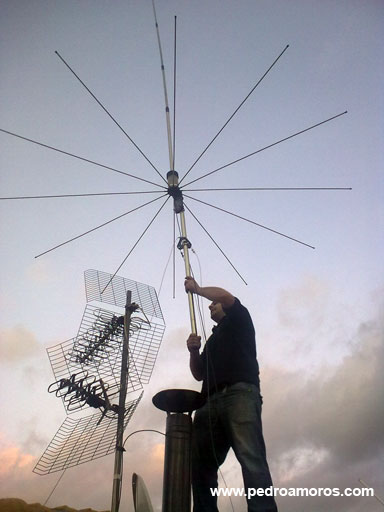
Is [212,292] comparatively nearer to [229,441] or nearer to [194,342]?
[194,342]

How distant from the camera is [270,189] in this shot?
4852mm

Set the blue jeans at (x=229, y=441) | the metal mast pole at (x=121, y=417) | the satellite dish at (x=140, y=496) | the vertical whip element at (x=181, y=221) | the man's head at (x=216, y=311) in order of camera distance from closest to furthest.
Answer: the blue jeans at (x=229, y=441) → the satellite dish at (x=140, y=496) → the metal mast pole at (x=121, y=417) → the vertical whip element at (x=181, y=221) → the man's head at (x=216, y=311)

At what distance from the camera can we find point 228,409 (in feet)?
10.2

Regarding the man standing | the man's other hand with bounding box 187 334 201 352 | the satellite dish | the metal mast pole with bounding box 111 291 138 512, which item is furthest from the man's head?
the satellite dish

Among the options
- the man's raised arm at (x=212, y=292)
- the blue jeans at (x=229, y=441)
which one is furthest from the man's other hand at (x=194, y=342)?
the blue jeans at (x=229, y=441)

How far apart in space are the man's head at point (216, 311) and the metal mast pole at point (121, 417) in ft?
3.02

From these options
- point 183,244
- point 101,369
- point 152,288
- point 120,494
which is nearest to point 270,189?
point 183,244

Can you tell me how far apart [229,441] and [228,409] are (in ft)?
0.81

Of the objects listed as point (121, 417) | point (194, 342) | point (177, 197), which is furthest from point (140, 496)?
point (177, 197)

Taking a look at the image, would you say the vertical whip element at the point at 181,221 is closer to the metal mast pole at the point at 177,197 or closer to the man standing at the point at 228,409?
the metal mast pole at the point at 177,197

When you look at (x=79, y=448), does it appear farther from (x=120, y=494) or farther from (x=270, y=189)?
(x=270, y=189)

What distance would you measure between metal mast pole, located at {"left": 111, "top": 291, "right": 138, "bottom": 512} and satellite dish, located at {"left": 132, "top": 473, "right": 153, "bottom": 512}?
0.13 metres

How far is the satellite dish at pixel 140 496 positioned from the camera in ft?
10.4

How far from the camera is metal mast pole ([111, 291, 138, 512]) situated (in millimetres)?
3273
